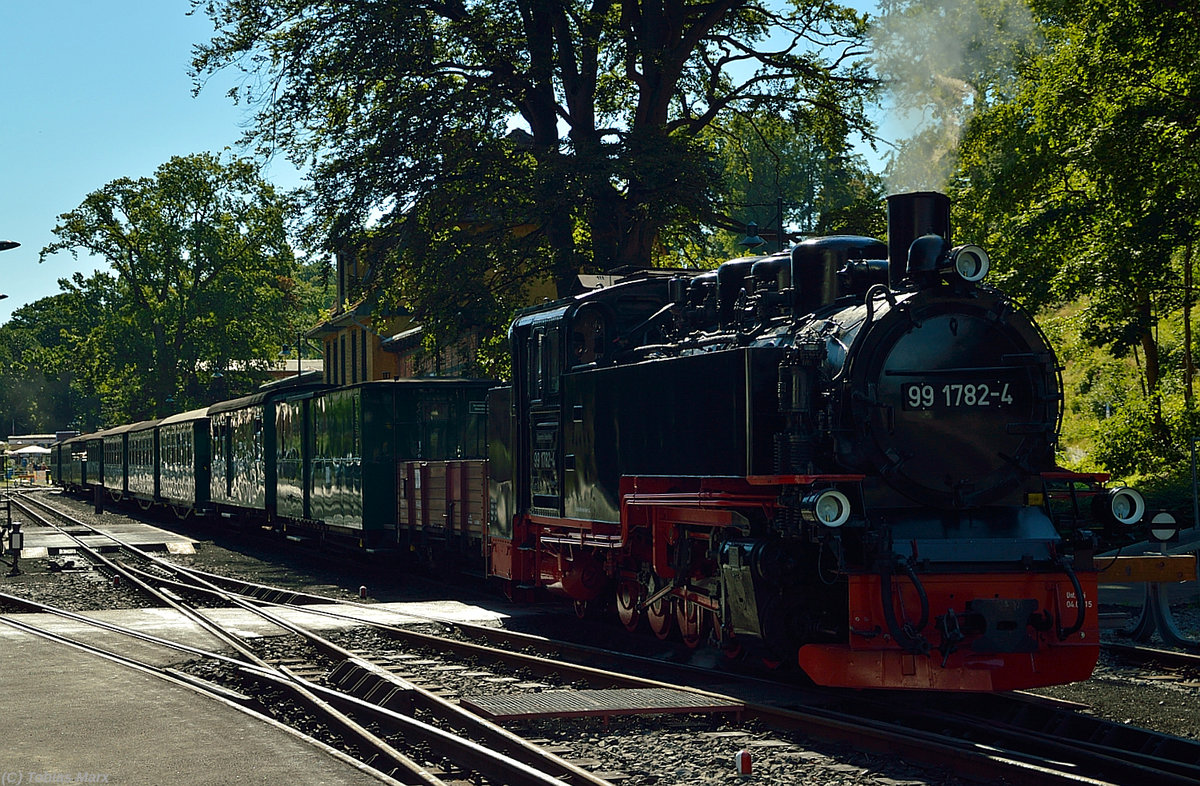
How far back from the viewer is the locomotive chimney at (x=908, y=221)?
894 cm

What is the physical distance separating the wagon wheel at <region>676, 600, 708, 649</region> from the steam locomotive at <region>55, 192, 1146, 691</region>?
0.07 feet

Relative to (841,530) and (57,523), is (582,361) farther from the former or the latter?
(57,523)

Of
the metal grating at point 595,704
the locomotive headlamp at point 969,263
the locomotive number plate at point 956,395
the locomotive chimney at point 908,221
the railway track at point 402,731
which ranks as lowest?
the railway track at point 402,731

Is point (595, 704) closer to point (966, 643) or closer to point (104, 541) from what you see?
point (966, 643)

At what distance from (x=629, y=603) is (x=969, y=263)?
467cm

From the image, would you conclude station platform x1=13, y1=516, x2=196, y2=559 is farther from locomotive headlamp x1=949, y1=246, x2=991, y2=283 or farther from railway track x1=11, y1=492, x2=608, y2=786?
locomotive headlamp x1=949, y1=246, x2=991, y2=283

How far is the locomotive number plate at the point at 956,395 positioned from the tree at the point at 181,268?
54209 mm

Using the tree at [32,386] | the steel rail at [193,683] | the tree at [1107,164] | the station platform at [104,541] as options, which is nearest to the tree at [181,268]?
the station platform at [104,541]

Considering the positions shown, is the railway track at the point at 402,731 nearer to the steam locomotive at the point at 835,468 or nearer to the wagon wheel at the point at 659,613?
the steam locomotive at the point at 835,468

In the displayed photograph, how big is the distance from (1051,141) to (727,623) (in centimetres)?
1849

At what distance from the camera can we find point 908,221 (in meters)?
8.95

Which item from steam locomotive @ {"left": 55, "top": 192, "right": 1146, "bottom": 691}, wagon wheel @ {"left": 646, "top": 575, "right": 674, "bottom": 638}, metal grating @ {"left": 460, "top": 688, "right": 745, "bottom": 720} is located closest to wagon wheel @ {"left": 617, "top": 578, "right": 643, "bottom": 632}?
steam locomotive @ {"left": 55, "top": 192, "right": 1146, "bottom": 691}

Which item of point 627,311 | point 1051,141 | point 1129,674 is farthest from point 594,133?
point 1129,674

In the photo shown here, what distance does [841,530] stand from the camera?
8.11 m
